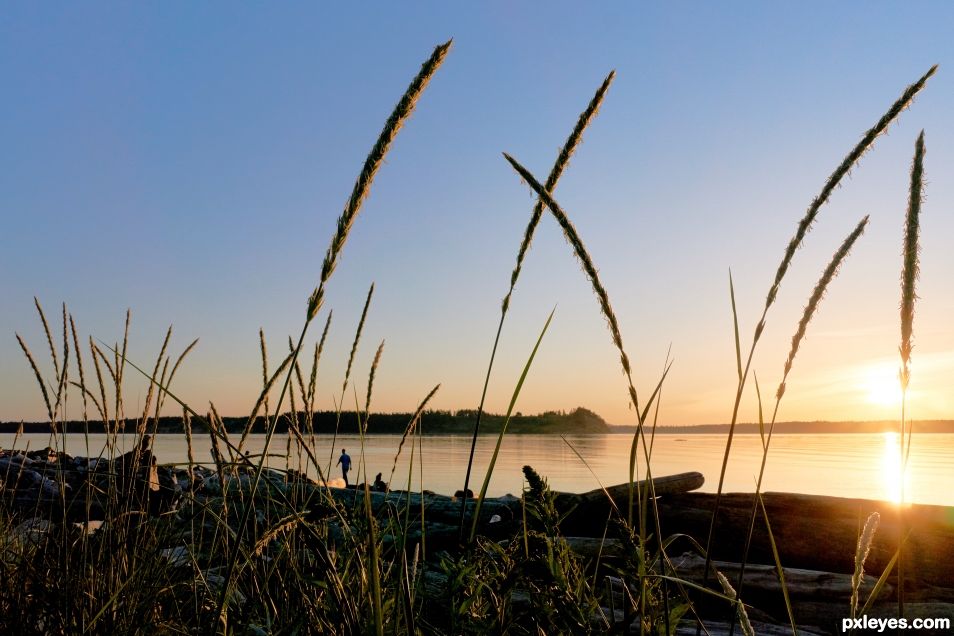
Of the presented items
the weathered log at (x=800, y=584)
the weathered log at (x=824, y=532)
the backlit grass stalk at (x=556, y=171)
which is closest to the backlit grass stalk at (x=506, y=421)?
the backlit grass stalk at (x=556, y=171)

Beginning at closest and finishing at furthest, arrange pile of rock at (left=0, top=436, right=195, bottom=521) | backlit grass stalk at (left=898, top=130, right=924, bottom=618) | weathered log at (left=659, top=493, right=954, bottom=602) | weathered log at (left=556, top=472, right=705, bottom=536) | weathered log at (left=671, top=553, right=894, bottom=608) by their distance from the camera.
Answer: backlit grass stalk at (left=898, top=130, right=924, bottom=618), pile of rock at (left=0, top=436, right=195, bottom=521), weathered log at (left=671, top=553, right=894, bottom=608), weathered log at (left=659, top=493, right=954, bottom=602), weathered log at (left=556, top=472, right=705, bottom=536)

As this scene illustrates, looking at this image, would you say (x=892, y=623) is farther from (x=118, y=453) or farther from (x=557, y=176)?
(x=118, y=453)

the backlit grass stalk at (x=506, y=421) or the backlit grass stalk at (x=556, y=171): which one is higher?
the backlit grass stalk at (x=556, y=171)

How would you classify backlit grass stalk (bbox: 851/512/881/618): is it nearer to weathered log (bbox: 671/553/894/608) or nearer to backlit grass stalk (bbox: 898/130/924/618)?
backlit grass stalk (bbox: 898/130/924/618)

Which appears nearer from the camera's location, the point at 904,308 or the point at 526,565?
the point at 904,308

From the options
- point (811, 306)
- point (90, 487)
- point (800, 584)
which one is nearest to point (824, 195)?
point (811, 306)

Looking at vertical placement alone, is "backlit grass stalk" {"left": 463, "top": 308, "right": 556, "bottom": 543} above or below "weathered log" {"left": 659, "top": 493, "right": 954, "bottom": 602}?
above

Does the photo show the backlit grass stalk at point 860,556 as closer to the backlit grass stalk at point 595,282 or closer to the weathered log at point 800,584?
the backlit grass stalk at point 595,282

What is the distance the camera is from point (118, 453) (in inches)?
131

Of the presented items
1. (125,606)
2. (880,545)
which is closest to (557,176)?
(125,606)

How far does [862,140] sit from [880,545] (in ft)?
15.0

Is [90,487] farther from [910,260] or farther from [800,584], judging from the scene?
[800,584]

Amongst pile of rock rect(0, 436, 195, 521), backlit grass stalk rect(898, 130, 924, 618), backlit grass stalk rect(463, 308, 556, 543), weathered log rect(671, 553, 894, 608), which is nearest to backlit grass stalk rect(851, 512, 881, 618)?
backlit grass stalk rect(898, 130, 924, 618)

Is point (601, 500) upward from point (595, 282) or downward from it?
downward
